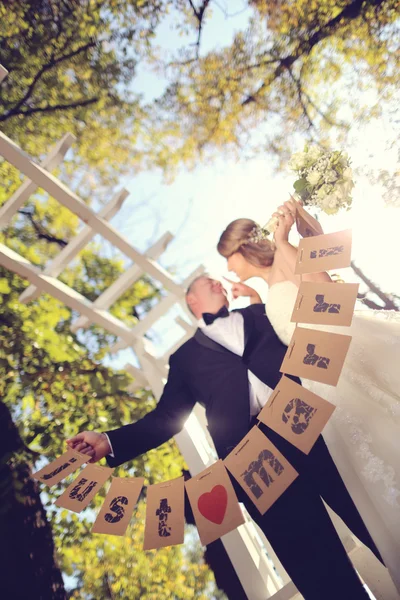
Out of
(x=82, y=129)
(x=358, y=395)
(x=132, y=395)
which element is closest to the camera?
(x=358, y=395)

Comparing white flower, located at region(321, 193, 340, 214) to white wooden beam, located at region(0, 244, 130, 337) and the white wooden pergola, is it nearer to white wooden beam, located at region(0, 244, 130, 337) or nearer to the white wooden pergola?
the white wooden pergola

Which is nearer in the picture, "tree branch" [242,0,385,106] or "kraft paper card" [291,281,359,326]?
"kraft paper card" [291,281,359,326]

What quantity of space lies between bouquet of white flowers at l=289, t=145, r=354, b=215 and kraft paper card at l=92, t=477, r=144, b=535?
178 centimetres

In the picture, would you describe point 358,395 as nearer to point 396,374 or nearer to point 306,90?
point 396,374

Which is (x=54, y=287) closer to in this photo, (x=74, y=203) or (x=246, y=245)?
Answer: (x=74, y=203)

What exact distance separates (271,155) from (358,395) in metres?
3.25

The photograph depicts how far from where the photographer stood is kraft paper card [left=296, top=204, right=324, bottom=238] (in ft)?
6.31

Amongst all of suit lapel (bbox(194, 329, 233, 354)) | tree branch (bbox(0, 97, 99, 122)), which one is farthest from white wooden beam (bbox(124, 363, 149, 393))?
tree branch (bbox(0, 97, 99, 122))

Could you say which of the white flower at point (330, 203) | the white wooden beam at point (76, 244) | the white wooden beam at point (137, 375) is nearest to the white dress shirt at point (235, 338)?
the white flower at point (330, 203)

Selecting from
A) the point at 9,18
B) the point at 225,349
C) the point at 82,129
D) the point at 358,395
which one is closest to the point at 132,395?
the point at 225,349

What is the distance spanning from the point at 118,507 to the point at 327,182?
2.01 m

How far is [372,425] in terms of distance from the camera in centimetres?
141

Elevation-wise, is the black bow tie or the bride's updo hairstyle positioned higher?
the bride's updo hairstyle

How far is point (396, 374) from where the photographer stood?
1381 mm
